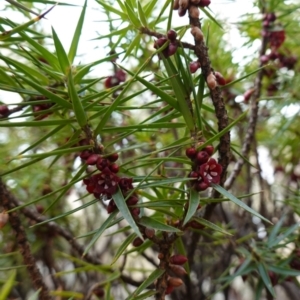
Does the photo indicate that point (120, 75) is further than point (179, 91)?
Yes

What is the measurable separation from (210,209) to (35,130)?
372 millimetres

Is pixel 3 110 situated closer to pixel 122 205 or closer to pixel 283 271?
pixel 122 205

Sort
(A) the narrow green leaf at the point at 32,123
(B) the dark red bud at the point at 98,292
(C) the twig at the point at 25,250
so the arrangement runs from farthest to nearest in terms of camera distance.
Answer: (B) the dark red bud at the point at 98,292 < (C) the twig at the point at 25,250 < (A) the narrow green leaf at the point at 32,123

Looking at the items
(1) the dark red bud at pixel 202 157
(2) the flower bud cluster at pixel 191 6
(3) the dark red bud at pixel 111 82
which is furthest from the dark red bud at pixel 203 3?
(3) the dark red bud at pixel 111 82

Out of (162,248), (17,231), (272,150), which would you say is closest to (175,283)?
(162,248)

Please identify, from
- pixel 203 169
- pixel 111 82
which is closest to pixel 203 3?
pixel 203 169

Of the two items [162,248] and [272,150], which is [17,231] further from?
[272,150]

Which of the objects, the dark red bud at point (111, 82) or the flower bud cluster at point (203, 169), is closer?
the flower bud cluster at point (203, 169)

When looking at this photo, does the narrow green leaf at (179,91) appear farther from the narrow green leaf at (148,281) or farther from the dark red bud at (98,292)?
the dark red bud at (98,292)

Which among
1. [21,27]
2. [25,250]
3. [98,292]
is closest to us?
[21,27]

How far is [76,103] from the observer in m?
0.29

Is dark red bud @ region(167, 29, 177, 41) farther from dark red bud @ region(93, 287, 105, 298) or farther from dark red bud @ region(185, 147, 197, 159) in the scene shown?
dark red bud @ region(93, 287, 105, 298)

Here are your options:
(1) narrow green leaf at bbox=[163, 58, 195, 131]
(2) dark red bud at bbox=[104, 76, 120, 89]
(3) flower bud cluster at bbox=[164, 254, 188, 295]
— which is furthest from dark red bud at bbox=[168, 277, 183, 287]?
(2) dark red bud at bbox=[104, 76, 120, 89]

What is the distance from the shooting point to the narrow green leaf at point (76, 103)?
276 millimetres
